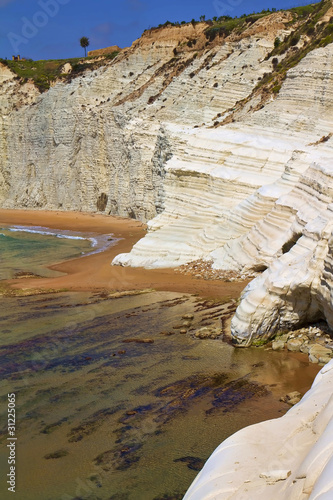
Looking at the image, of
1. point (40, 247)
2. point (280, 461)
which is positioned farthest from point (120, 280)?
point (280, 461)

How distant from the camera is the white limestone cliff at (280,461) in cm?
438

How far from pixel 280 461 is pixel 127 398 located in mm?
4049

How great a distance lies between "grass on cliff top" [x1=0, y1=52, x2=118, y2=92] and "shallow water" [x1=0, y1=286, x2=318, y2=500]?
157ft

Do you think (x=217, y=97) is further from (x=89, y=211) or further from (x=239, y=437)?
(x=239, y=437)

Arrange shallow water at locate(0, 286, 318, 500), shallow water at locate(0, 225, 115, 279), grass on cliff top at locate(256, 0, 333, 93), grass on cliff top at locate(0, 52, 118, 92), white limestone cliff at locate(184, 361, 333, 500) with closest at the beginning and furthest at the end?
white limestone cliff at locate(184, 361, 333, 500) → shallow water at locate(0, 286, 318, 500) → shallow water at locate(0, 225, 115, 279) → grass on cliff top at locate(256, 0, 333, 93) → grass on cliff top at locate(0, 52, 118, 92)

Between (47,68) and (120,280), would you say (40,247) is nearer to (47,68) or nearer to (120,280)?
(120,280)

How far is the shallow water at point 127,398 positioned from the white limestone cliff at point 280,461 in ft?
4.35

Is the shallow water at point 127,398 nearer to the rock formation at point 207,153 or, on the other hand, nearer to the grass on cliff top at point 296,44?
the rock formation at point 207,153

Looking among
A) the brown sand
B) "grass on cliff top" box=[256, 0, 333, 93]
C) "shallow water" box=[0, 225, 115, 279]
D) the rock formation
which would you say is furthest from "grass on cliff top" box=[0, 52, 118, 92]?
the brown sand

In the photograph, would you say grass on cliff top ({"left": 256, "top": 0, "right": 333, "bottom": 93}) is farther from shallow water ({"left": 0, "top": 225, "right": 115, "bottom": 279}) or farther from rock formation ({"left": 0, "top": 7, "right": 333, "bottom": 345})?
shallow water ({"left": 0, "top": 225, "right": 115, "bottom": 279})

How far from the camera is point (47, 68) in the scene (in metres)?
65.0

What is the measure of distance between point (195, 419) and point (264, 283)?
364 cm

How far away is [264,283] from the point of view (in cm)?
1082

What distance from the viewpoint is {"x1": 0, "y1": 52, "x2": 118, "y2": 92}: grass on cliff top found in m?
57.3
